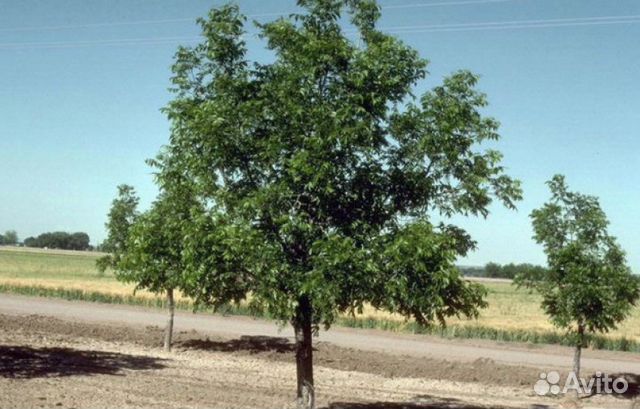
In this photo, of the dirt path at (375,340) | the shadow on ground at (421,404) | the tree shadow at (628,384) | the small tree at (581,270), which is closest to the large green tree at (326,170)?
the shadow on ground at (421,404)

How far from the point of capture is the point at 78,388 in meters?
16.2

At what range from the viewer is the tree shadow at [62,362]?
18391 millimetres

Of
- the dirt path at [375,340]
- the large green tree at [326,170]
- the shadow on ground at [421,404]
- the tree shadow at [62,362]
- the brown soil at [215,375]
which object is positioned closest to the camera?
the large green tree at [326,170]

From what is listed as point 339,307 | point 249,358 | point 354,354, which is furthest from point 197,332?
point 339,307

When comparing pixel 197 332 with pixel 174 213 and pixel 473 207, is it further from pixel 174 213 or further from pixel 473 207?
pixel 473 207

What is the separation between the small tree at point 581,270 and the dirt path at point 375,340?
614cm

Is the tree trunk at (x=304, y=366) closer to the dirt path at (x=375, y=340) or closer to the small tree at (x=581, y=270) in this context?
the small tree at (x=581, y=270)

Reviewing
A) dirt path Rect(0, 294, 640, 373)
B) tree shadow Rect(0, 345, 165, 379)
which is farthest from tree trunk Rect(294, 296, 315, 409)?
dirt path Rect(0, 294, 640, 373)

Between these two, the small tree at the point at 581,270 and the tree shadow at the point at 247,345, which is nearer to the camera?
the small tree at the point at 581,270

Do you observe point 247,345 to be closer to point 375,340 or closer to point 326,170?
point 375,340

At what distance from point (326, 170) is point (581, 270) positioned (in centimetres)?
1087

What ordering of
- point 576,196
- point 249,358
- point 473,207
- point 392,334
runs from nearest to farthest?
point 473,207, point 576,196, point 249,358, point 392,334

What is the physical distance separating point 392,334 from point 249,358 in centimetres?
1040

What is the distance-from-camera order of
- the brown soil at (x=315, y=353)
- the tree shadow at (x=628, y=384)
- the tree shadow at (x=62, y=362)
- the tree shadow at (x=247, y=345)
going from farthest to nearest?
the tree shadow at (x=247, y=345)
the brown soil at (x=315, y=353)
the tree shadow at (x=628, y=384)
the tree shadow at (x=62, y=362)
